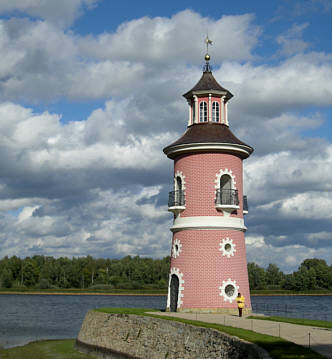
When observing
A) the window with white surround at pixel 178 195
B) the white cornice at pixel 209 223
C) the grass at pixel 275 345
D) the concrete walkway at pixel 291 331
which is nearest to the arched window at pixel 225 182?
the white cornice at pixel 209 223

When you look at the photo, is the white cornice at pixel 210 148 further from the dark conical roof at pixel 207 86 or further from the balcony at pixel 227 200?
the dark conical roof at pixel 207 86

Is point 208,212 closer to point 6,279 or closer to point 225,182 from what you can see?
point 225,182

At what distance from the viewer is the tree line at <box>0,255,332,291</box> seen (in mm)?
96125

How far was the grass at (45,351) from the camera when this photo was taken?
77.6ft

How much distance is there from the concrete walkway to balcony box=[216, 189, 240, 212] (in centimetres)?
462

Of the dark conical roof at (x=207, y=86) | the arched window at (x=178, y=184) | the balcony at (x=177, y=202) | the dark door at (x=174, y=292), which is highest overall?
the dark conical roof at (x=207, y=86)

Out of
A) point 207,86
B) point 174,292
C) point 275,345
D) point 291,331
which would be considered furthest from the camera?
point 207,86

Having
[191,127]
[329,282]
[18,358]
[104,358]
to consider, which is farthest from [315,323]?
[329,282]

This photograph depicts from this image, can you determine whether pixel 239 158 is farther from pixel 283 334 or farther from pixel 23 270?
pixel 23 270

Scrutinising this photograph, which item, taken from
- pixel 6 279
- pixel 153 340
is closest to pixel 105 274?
pixel 6 279

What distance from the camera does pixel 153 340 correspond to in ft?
62.3

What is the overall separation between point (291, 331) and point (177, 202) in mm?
9521

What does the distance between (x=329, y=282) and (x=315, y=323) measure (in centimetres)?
7502

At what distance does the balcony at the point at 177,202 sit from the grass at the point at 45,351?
23.3ft
